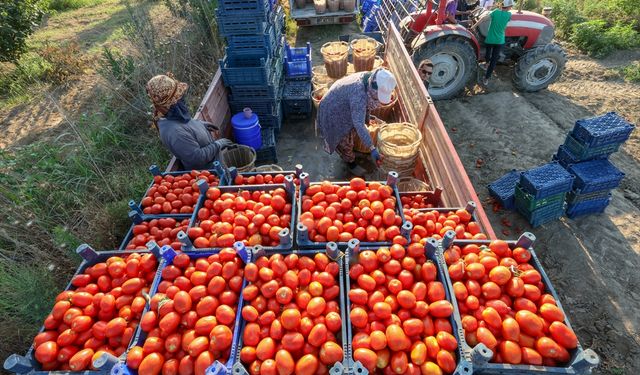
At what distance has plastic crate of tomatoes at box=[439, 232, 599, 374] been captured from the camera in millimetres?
2316

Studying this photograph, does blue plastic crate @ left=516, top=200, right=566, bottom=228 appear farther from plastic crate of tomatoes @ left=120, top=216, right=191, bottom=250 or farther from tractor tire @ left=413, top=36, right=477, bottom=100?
plastic crate of tomatoes @ left=120, top=216, right=191, bottom=250

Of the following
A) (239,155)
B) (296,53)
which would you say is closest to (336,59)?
(296,53)

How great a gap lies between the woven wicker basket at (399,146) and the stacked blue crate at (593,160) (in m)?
2.57

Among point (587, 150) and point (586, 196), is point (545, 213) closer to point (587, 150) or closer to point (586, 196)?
point (586, 196)

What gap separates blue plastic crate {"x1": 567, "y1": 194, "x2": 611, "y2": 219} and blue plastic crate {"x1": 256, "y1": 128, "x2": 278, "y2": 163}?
5473 millimetres

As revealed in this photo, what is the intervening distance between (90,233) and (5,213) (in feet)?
4.10

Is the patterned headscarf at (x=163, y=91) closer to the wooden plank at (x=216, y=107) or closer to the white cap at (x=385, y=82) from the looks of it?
the wooden plank at (x=216, y=107)

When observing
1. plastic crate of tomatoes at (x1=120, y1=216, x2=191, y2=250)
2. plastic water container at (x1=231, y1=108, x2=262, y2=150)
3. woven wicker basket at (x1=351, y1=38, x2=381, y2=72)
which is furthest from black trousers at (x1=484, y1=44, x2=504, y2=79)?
plastic crate of tomatoes at (x1=120, y1=216, x2=191, y2=250)

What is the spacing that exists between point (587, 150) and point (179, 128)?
6.23 metres

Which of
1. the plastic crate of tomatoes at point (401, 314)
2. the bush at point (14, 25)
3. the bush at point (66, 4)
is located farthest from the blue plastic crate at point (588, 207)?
the bush at point (66, 4)

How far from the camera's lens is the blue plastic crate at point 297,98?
784cm

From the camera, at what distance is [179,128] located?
445 centimetres

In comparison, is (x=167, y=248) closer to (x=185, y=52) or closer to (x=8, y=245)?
(x=8, y=245)

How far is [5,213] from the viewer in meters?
4.92
